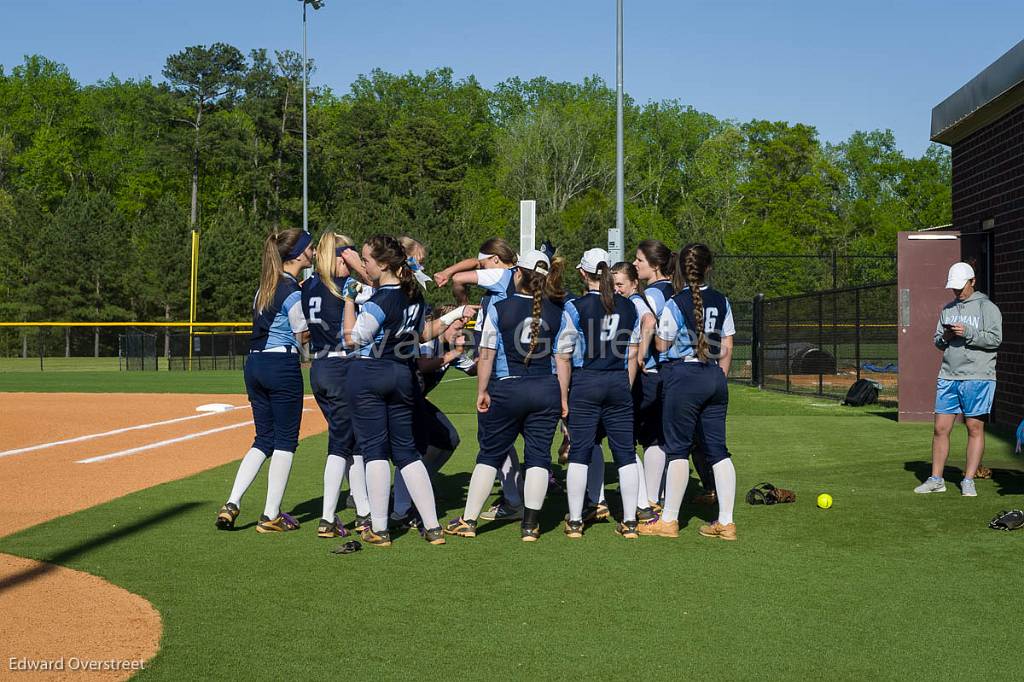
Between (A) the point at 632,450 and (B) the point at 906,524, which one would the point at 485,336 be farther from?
(B) the point at 906,524

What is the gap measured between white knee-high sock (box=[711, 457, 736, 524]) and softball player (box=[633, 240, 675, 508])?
28.7 inches

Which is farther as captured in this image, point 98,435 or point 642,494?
point 98,435

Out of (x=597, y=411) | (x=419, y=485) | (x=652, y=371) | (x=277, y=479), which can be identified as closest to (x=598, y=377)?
(x=597, y=411)

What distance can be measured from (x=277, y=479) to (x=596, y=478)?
245 cm

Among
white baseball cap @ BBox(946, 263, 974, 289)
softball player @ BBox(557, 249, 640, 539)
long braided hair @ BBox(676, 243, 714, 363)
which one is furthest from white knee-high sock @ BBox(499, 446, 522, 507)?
white baseball cap @ BBox(946, 263, 974, 289)

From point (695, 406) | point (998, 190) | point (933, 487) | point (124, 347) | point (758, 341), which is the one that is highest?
point (998, 190)

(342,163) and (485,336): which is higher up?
(342,163)

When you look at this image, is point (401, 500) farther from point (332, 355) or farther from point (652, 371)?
point (652, 371)

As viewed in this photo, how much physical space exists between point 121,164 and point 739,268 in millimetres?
52974

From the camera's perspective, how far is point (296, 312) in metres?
7.14

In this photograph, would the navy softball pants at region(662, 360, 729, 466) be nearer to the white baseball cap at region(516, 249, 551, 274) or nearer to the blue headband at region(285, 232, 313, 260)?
the white baseball cap at region(516, 249, 551, 274)

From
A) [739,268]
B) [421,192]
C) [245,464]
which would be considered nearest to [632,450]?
[245,464]

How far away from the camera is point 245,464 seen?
7539 mm

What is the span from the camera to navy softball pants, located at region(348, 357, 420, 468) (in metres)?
6.75
